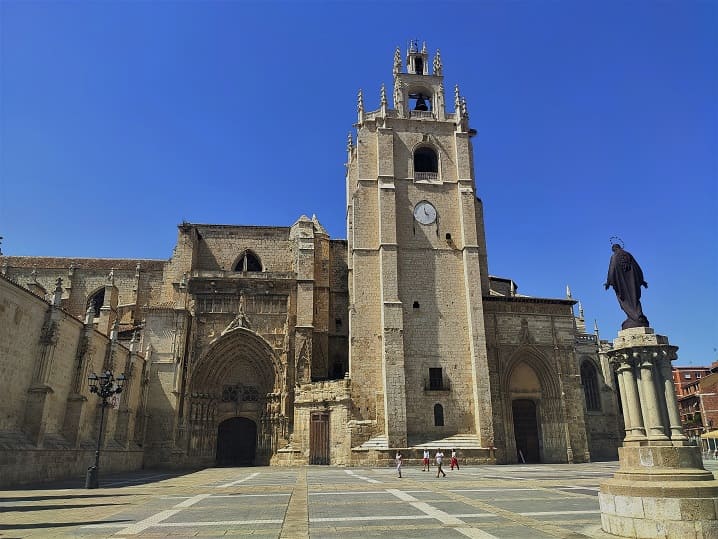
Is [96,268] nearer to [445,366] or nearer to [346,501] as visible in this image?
[445,366]

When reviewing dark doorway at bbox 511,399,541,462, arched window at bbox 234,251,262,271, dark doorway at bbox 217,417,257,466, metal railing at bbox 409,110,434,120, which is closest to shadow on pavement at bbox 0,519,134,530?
dark doorway at bbox 217,417,257,466

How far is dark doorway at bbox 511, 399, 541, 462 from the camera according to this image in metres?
25.2

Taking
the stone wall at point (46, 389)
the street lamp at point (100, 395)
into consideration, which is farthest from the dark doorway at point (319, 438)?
the street lamp at point (100, 395)

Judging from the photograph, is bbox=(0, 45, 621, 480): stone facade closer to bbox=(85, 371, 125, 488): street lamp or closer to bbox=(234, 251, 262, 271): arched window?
bbox=(234, 251, 262, 271): arched window

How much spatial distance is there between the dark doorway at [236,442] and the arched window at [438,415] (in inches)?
377

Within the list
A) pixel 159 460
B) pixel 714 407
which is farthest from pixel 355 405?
pixel 714 407

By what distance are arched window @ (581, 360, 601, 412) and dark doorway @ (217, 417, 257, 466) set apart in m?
21.3

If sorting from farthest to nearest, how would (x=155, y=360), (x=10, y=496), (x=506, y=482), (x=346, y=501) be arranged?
(x=155, y=360) → (x=506, y=482) → (x=10, y=496) → (x=346, y=501)

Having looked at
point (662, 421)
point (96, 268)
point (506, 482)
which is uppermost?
point (96, 268)

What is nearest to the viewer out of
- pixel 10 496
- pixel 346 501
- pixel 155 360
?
pixel 346 501

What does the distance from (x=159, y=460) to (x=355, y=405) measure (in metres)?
9.65

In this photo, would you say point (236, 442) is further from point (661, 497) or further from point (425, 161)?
point (661, 497)

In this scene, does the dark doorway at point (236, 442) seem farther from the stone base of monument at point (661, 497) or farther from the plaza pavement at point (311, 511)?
the stone base of monument at point (661, 497)

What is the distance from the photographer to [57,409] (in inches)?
669
